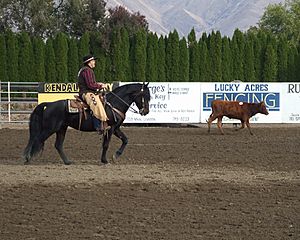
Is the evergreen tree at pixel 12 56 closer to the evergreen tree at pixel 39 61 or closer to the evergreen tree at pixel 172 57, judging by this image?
the evergreen tree at pixel 39 61

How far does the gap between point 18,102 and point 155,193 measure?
18383 mm

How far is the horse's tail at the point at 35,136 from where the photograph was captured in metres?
15.6

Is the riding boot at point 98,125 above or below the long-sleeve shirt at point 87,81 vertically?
below

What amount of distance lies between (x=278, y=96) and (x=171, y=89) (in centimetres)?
416

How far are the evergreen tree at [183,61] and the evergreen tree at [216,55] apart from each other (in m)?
1.26

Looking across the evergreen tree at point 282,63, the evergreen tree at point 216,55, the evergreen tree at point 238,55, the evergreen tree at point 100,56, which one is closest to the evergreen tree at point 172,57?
the evergreen tree at point 216,55

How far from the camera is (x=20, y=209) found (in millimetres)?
10359

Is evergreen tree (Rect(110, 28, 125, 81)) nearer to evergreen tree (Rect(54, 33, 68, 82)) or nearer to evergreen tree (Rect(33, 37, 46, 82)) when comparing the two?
evergreen tree (Rect(54, 33, 68, 82))

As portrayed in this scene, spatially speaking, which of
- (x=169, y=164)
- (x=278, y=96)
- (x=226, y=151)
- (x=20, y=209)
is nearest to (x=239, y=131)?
(x=278, y=96)

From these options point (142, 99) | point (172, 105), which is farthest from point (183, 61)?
point (142, 99)

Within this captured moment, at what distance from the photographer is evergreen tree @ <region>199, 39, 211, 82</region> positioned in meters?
37.6

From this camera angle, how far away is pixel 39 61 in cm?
3728

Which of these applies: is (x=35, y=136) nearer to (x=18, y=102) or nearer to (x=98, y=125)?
(x=98, y=125)

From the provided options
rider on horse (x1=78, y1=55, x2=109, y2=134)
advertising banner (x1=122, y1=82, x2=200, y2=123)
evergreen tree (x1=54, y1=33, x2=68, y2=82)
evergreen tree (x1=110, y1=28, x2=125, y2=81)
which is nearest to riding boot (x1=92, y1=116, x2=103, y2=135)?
rider on horse (x1=78, y1=55, x2=109, y2=134)
